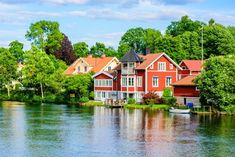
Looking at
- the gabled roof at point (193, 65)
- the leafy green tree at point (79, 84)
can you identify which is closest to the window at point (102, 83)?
the leafy green tree at point (79, 84)

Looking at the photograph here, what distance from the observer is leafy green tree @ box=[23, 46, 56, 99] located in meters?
82.2

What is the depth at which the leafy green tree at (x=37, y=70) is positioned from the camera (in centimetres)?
8218

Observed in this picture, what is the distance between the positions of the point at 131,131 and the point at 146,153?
9991mm

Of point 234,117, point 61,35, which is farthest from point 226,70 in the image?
point 61,35

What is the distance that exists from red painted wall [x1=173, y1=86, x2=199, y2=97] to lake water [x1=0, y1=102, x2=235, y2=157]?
297 inches

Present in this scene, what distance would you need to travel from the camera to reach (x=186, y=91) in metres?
63.9

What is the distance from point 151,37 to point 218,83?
5078 centimetres

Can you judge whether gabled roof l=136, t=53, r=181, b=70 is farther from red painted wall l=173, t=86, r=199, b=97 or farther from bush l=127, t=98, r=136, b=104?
red painted wall l=173, t=86, r=199, b=97

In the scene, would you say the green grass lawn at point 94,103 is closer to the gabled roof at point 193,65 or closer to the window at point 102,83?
the window at point 102,83

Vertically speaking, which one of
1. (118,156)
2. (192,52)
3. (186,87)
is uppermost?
(192,52)

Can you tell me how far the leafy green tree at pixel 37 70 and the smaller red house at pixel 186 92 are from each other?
23.3 m

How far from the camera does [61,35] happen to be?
110 m

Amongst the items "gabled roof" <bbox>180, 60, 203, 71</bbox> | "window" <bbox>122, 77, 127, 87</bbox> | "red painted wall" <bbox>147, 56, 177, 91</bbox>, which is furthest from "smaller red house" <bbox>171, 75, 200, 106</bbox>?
"gabled roof" <bbox>180, 60, 203, 71</bbox>

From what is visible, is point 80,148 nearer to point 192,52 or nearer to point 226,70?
point 226,70
